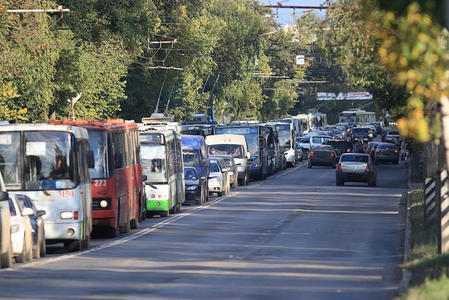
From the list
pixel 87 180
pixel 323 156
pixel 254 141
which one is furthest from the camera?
pixel 323 156

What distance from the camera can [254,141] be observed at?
64062 millimetres

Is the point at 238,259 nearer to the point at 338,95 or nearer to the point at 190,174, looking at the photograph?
the point at 190,174

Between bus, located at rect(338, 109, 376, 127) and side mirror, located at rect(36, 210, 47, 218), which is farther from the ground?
side mirror, located at rect(36, 210, 47, 218)

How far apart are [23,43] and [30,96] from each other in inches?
475

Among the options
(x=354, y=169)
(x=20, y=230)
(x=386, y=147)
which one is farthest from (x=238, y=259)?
(x=386, y=147)

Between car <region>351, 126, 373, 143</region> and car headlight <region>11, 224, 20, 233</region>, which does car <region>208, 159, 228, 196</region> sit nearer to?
car headlight <region>11, 224, 20, 233</region>

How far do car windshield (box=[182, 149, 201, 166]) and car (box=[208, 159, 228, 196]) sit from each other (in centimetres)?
297

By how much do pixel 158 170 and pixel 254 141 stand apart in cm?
2766

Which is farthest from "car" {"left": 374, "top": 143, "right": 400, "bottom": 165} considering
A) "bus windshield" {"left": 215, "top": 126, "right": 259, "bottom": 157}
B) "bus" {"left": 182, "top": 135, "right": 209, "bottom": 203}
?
"bus" {"left": 182, "top": 135, "right": 209, "bottom": 203}

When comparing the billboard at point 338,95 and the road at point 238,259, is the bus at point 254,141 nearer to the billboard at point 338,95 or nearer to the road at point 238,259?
the road at point 238,259

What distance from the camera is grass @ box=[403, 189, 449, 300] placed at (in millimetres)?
14117

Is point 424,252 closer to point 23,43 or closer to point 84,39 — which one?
point 23,43

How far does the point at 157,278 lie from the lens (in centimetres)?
1889

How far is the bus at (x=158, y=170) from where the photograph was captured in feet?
120
